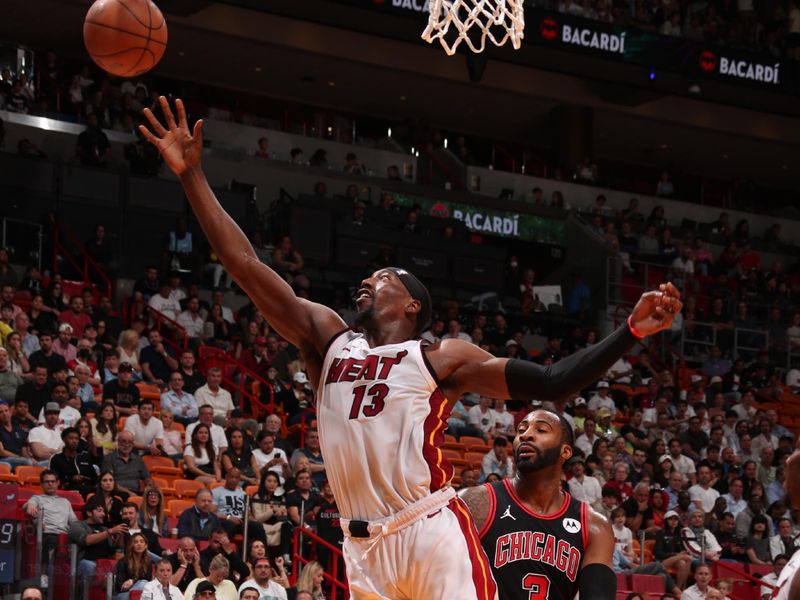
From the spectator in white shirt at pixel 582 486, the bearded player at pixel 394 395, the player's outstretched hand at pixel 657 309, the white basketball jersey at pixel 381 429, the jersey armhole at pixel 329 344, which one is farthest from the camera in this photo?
the spectator in white shirt at pixel 582 486

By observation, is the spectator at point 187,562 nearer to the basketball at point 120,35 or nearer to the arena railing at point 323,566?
the arena railing at point 323,566

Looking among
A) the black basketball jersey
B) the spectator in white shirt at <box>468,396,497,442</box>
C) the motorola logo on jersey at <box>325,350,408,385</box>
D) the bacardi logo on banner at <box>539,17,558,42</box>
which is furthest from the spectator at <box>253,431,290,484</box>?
the bacardi logo on banner at <box>539,17,558,42</box>

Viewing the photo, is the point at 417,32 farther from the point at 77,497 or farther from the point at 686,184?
the point at 77,497

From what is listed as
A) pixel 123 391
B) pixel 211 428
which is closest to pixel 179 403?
pixel 123 391

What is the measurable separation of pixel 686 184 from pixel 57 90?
15.4 m

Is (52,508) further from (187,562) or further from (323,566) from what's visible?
(323,566)

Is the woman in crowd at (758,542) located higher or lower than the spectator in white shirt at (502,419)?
lower

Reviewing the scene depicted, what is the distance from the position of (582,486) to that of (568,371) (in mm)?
10763

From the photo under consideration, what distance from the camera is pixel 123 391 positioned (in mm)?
14930

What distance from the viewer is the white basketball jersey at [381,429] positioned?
202 inches

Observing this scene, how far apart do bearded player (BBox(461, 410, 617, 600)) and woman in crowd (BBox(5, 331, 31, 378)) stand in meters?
9.22

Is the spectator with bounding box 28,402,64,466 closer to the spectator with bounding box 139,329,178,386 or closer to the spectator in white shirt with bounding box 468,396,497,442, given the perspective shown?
the spectator with bounding box 139,329,178,386

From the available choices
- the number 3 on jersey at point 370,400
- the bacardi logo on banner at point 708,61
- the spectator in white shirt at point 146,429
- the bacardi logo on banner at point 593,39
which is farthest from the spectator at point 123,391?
the bacardi logo on banner at point 708,61

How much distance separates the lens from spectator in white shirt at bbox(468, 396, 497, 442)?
1761cm
